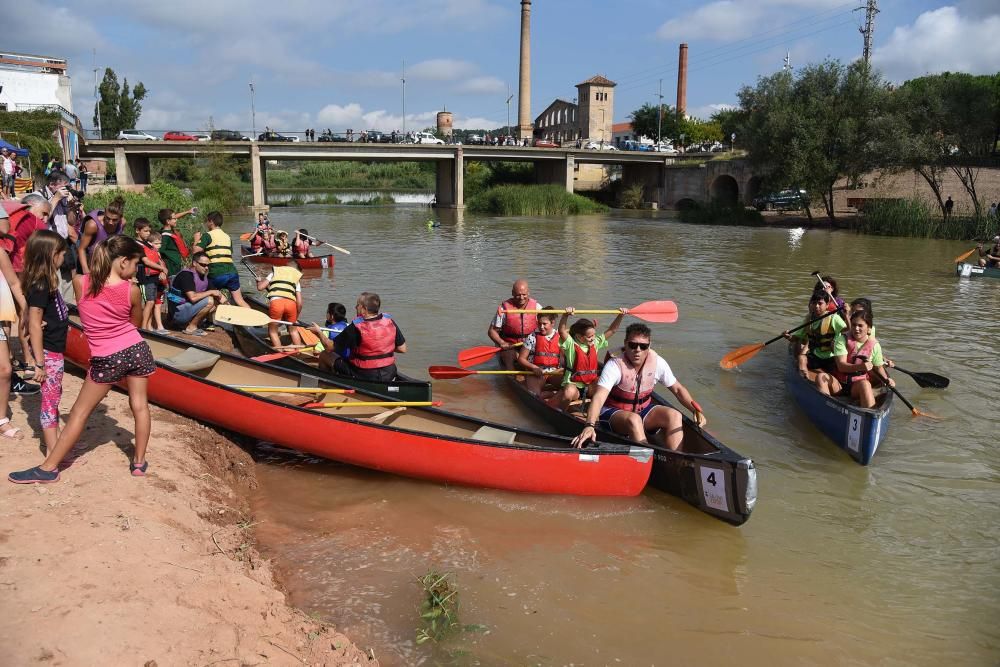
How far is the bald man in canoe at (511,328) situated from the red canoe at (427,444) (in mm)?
2420

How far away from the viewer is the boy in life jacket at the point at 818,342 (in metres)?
8.34

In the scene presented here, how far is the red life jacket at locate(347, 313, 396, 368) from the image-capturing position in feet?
23.6

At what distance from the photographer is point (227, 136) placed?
1877 inches

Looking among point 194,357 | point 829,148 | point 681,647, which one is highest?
point 829,148

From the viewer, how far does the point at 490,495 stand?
6164 mm

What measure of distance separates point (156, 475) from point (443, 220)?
39872mm

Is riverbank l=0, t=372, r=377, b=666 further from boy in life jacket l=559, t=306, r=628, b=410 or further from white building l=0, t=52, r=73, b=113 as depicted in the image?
white building l=0, t=52, r=73, b=113

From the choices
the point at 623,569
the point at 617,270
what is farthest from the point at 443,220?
the point at 623,569

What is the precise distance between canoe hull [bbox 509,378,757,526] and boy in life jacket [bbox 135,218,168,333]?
595cm

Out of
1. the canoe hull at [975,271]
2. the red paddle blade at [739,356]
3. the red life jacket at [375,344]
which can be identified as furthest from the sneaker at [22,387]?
the canoe hull at [975,271]

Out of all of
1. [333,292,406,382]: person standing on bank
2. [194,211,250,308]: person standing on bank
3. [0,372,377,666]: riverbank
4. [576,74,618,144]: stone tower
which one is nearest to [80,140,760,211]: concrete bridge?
[576,74,618,144]: stone tower

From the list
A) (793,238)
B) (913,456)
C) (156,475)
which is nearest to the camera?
(156,475)

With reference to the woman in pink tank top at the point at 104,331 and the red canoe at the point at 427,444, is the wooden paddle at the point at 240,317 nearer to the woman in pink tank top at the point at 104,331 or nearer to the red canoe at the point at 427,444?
the red canoe at the point at 427,444

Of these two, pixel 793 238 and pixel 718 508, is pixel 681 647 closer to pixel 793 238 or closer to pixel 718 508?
pixel 718 508
